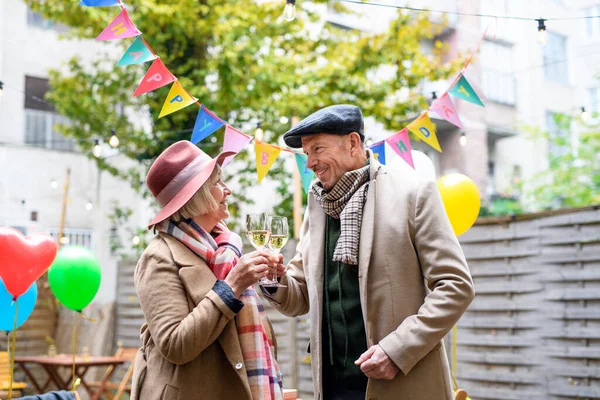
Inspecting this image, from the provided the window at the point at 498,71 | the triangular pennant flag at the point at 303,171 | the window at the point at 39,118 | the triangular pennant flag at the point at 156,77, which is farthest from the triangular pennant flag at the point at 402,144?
the window at the point at 498,71

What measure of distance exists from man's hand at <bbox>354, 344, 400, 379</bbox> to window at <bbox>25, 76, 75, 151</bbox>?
31.7 ft

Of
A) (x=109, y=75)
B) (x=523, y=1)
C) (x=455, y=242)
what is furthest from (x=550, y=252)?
(x=523, y=1)

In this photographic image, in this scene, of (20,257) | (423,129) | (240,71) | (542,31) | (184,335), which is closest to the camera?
(184,335)

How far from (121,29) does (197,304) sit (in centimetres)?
222

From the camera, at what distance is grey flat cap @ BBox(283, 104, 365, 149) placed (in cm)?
223

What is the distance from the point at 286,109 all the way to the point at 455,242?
20.6 ft

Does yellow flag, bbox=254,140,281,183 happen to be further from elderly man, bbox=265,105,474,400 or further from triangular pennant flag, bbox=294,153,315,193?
elderly man, bbox=265,105,474,400

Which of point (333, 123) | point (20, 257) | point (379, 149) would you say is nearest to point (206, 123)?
point (379, 149)

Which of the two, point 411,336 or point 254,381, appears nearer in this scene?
point 411,336

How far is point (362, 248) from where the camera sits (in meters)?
2.14

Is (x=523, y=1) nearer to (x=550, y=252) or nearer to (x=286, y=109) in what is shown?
(x=286, y=109)

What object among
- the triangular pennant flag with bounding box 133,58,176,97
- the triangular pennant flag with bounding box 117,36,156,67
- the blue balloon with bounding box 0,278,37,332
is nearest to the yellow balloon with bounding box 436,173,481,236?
the triangular pennant flag with bounding box 133,58,176,97

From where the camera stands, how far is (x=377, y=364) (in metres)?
1.97

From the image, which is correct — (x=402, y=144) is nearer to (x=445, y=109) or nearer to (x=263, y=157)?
(x=445, y=109)
